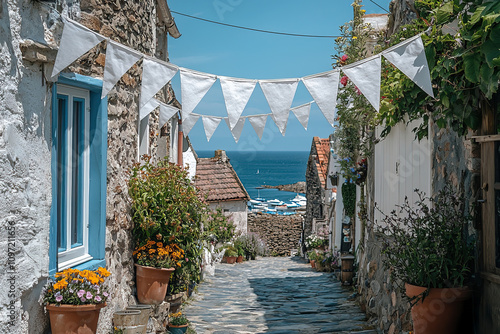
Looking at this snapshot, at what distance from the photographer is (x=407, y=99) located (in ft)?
12.7

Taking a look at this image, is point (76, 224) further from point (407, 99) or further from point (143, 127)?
point (407, 99)

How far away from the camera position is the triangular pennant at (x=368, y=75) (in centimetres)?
349

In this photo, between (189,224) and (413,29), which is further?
(189,224)

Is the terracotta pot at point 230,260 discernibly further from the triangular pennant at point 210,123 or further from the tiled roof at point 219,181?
the triangular pennant at point 210,123

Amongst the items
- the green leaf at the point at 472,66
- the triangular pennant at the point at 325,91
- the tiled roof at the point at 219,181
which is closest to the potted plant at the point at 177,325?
A: the triangular pennant at the point at 325,91

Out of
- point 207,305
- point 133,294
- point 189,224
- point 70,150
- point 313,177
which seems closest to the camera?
point 70,150

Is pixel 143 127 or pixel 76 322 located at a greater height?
pixel 143 127

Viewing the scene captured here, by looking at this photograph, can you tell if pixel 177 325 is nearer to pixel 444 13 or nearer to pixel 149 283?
pixel 149 283

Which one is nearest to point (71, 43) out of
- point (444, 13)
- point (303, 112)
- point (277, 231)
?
point (303, 112)

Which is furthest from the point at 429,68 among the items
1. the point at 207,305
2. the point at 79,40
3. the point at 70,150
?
the point at 207,305

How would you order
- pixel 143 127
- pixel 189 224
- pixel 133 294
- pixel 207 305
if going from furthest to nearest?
pixel 207 305, pixel 143 127, pixel 189 224, pixel 133 294

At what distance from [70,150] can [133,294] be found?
198 centimetres

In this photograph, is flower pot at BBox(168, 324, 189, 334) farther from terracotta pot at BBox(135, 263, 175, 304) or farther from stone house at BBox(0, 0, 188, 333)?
stone house at BBox(0, 0, 188, 333)

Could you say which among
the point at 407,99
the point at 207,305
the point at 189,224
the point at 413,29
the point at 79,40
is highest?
the point at 413,29
